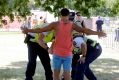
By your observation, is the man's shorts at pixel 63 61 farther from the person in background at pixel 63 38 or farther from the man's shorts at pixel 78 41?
the man's shorts at pixel 78 41

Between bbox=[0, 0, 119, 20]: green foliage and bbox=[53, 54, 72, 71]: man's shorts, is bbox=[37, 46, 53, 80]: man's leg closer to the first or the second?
bbox=[53, 54, 72, 71]: man's shorts

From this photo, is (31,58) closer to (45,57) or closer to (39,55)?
(39,55)

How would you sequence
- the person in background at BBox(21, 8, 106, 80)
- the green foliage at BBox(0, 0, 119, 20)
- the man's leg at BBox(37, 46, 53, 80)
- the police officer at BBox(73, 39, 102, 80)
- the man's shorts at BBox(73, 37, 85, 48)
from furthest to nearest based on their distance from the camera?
1. the green foliage at BBox(0, 0, 119, 20)
2. the man's leg at BBox(37, 46, 53, 80)
3. the police officer at BBox(73, 39, 102, 80)
4. the man's shorts at BBox(73, 37, 85, 48)
5. the person in background at BBox(21, 8, 106, 80)

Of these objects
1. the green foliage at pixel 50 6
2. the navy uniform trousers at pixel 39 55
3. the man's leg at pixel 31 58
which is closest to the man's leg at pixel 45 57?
the navy uniform trousers at pixel 39 55

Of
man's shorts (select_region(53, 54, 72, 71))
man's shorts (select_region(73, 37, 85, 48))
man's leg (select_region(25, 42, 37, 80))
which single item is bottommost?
man's leg (select_region(25, 42, 37, 80))

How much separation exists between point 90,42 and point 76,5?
4362 millimetres

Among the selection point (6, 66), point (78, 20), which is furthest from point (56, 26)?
point (6, 66)

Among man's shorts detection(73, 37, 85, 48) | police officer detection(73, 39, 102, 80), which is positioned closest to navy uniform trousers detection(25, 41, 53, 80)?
police officer detection(73, 39, 102, 80)

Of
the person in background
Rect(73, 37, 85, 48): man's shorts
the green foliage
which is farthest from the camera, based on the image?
the green foliage

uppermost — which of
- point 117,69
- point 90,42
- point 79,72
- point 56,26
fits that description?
point 56,26

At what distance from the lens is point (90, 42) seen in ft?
29.2

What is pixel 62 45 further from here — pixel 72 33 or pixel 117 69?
pixel 117 69

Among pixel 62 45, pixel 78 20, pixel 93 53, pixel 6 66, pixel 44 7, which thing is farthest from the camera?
pixel 6 66

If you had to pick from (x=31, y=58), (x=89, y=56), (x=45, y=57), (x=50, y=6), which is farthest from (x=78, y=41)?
(x=50, y=6)
